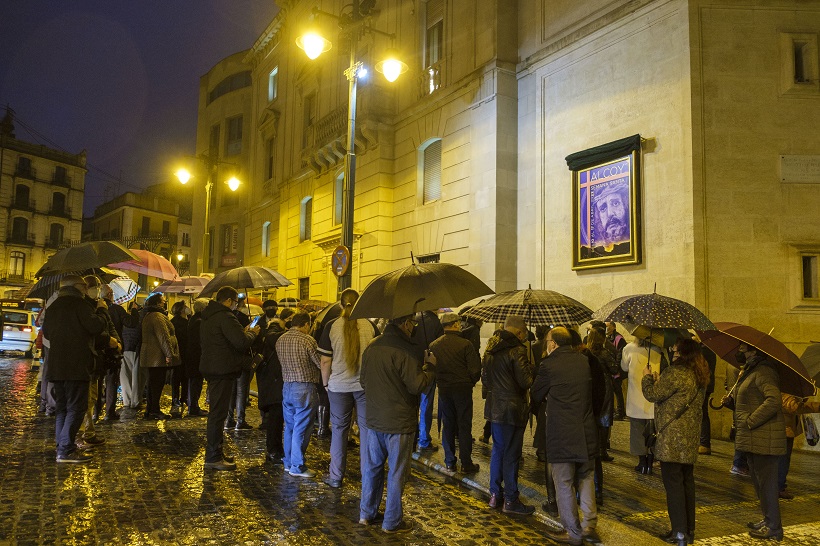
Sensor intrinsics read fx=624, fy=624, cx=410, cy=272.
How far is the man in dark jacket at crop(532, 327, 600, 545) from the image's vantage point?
5.47 metres

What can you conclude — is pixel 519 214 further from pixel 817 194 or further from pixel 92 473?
pixel 92 473

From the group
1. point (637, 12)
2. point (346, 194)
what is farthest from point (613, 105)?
point (346, 194)

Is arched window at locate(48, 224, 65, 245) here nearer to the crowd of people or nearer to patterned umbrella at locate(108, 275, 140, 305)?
patterned umbrella at locate(108, 275, 140, 305)

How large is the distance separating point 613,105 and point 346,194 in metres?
6.00

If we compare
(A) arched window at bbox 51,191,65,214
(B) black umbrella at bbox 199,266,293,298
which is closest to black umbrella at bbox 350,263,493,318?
(B) black umbrella at bbox 199,266,293,298

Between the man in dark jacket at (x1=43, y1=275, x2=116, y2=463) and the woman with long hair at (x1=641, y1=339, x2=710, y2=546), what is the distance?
6497 mm

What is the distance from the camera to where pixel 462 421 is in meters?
7.80

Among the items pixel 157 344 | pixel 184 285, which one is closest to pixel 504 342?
pixel 157 344

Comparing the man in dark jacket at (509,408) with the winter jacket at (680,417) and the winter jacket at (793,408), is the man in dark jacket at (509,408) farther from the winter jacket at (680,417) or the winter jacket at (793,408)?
the winter jacket at (793,408)

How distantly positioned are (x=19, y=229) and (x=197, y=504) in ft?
209

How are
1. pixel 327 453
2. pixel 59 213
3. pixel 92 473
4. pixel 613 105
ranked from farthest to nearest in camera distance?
pixel 59 213 → pixel 613 105 → pixel 327 453 → pixel 92 473

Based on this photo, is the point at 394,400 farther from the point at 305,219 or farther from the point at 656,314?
the point at 305,219

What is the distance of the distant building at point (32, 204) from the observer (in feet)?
189

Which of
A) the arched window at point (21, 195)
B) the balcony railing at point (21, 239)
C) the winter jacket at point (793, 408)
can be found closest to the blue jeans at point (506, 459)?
the winter jacket at point (793, 408)
